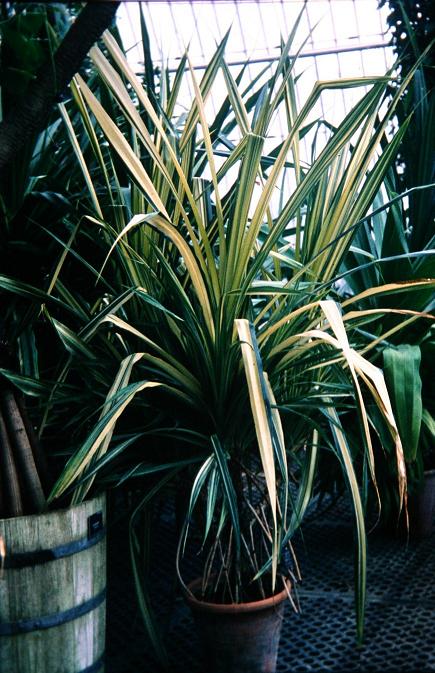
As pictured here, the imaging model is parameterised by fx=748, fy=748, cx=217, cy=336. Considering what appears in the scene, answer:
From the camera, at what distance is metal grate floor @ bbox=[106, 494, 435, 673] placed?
1654 millimetres

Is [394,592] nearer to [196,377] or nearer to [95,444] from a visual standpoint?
[196,377]

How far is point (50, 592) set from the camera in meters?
1.35

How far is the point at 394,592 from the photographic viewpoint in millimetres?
1981

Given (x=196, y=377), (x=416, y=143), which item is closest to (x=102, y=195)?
(x=196, y=377)

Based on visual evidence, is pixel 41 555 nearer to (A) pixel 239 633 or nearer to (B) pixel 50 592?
(B) pixel 50 592

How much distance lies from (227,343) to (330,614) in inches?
32.7

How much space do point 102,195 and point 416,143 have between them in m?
0.97

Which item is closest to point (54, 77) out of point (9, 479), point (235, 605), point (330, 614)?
point (9, 479)

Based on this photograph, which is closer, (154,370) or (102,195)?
(154,370)

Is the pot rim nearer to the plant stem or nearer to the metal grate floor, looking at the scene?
the metal grate floor

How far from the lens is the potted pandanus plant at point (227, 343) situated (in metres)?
1.42

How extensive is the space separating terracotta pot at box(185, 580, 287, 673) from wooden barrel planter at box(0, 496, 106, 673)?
24cm

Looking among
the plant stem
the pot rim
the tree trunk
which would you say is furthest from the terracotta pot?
the tree trunk

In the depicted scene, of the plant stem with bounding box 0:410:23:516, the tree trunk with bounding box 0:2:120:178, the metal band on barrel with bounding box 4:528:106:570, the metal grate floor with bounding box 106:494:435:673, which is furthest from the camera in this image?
the metal grate floor with bounding box 106:494:435:673
